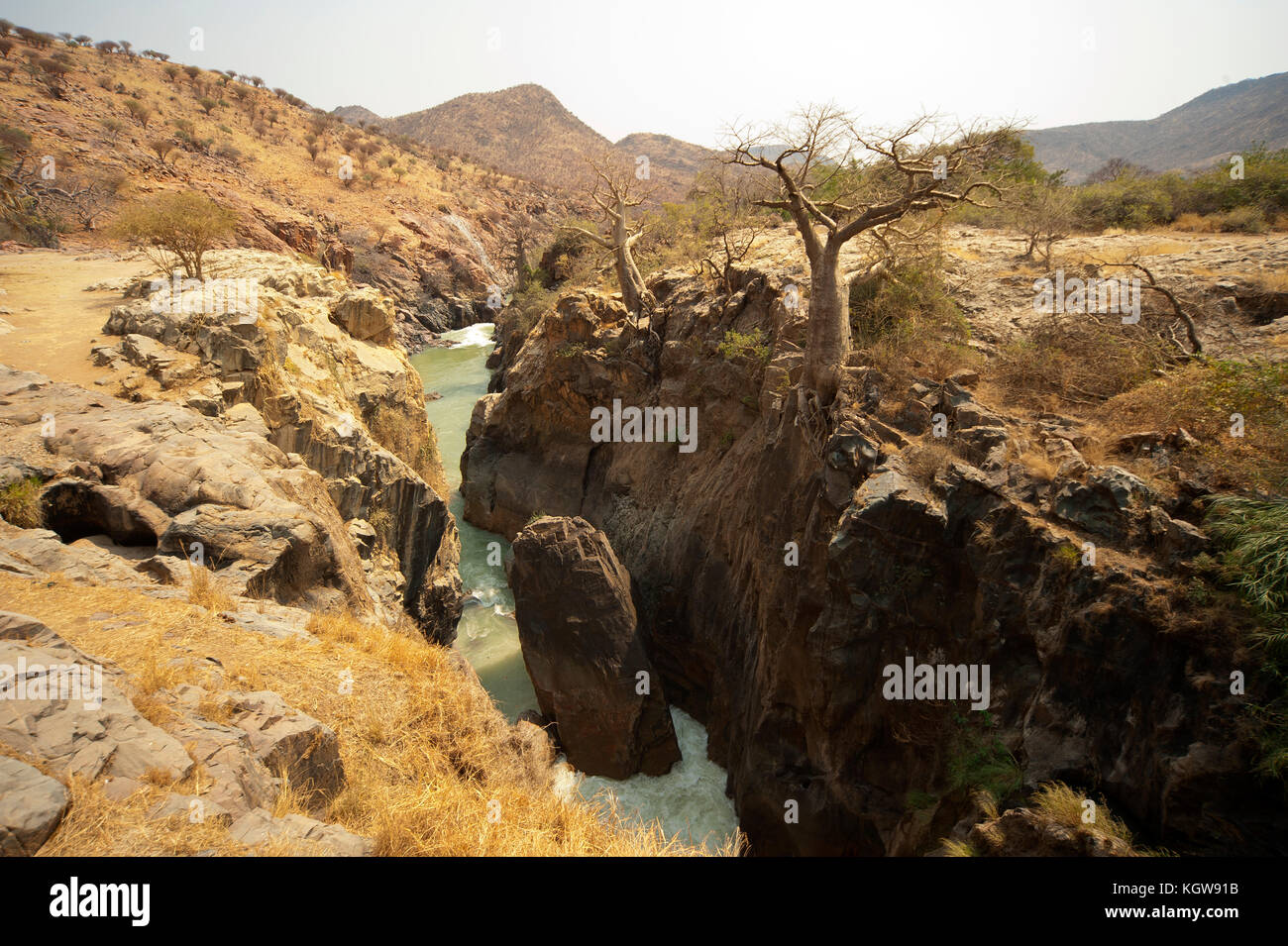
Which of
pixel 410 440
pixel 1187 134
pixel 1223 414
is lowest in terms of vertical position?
pixel 410 440

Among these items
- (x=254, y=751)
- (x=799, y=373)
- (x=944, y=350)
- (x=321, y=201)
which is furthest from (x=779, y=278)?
(x=321, y=201)

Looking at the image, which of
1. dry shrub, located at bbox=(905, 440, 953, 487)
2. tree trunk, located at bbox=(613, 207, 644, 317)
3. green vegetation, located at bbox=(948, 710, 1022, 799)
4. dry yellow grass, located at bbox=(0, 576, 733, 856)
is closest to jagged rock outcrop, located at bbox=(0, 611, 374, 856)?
dry yellow grass, located at bbox=(0, 576, 733, 856)

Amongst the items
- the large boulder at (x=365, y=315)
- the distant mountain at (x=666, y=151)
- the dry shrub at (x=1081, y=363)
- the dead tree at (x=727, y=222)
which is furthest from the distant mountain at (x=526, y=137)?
the dry shrub at (x=1081, y=363)

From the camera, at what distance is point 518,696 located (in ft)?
41.6

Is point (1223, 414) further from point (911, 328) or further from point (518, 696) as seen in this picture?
point (518, 696)

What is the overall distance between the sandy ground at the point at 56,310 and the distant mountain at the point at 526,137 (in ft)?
Answer: 205

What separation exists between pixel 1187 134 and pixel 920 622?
262 feet

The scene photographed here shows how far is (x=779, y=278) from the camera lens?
13148mm

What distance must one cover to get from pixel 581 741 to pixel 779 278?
1014 centimetres

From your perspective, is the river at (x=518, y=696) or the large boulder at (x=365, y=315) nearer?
the river at (x=518, y=696)

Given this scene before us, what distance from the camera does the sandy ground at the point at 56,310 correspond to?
1023 centimetres

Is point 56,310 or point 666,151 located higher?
point 666,151

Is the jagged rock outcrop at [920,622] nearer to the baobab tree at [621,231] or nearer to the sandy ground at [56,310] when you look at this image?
the baobab tree at [621,231]

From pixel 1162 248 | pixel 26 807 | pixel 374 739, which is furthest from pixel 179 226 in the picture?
pixel 1162 248
